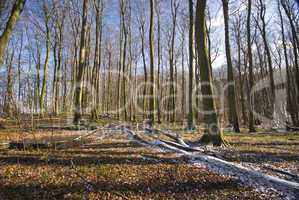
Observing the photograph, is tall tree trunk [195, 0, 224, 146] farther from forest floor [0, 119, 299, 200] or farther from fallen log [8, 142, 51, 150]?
fallen log [8, 142, 51, 150]

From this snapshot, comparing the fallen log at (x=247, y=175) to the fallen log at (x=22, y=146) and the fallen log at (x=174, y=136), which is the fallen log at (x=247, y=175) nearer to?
the fallen log at (x=174, y=136)

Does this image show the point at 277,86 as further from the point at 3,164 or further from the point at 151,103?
the point at 3,164

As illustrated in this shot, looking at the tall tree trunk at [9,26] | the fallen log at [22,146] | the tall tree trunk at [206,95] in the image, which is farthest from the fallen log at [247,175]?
the tall tree trunk at [9,26]

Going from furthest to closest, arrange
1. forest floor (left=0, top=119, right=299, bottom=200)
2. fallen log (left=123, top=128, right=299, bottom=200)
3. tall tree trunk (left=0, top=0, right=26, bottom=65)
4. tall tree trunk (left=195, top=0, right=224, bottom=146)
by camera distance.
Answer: tall tree trunk (left=195, top=0, right=224, bottom=146) < tall tree trunk (left=0, top=0, right=26, bottom=65) < fallen log (left=123, top=128, right=299, bottom=200) < forest floor (left=0, top=119, right=299, bottom=200)

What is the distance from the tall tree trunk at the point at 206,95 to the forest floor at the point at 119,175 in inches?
71.0

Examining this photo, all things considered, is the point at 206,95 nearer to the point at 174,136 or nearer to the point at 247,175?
the point at 174,136

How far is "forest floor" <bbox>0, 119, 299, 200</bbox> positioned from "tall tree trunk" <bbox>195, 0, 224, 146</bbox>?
1803 millimetres

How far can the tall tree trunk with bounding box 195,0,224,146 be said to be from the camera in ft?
34.0

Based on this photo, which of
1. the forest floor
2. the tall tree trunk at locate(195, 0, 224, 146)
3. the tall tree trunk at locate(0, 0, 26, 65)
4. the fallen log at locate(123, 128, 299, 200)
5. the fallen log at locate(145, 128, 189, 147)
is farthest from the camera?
the fallen log at locate(145, 128, 189, 147)

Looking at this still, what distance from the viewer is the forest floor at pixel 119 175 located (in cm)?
481

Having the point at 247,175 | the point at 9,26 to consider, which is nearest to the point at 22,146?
the point at 9,26

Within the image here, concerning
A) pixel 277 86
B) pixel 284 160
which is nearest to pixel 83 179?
pixel 284 160

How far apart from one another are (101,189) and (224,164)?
388 cm

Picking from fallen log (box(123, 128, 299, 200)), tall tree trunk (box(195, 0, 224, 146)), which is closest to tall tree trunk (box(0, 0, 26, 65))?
tall tree trunk (box(195, 0, 224, 146))
